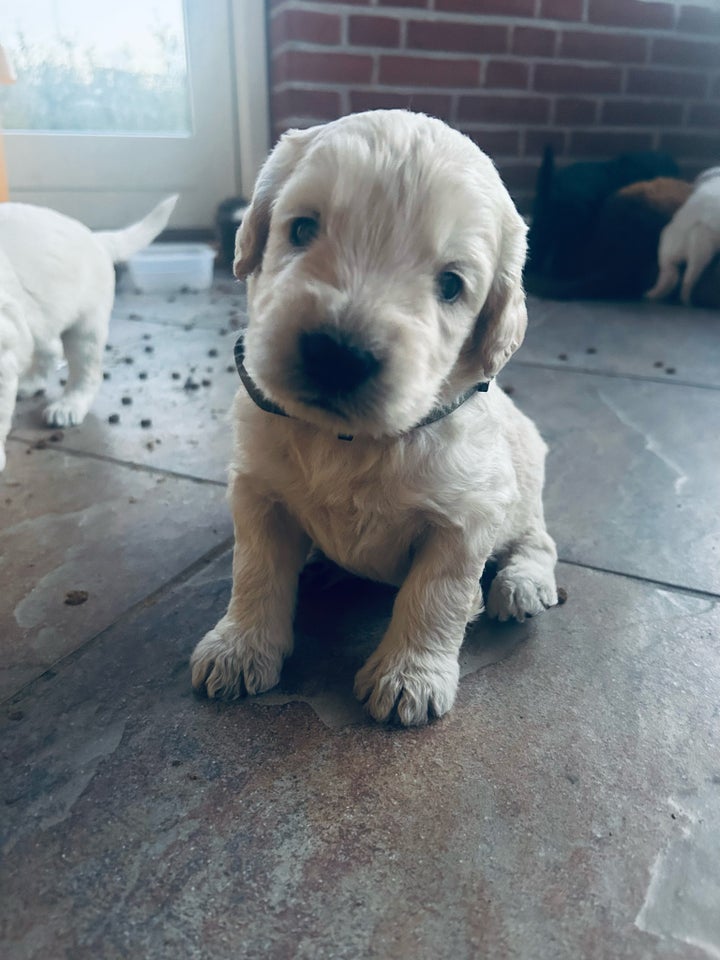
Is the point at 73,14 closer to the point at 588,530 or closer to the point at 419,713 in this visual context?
the point at 588,530

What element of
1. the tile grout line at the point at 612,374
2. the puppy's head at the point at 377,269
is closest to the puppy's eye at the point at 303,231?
the puppy's head at the point at 377,269

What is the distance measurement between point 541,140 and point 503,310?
5009mm

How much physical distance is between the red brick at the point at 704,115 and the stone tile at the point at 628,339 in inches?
87.5

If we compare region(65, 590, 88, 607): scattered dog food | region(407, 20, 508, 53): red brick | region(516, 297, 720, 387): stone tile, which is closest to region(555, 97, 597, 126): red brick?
region(407, 20, 508, 53): red brick

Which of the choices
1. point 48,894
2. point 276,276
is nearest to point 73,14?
point 276,276

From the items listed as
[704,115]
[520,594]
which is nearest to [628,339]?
Result: [520,594]

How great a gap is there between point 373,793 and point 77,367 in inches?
96.0

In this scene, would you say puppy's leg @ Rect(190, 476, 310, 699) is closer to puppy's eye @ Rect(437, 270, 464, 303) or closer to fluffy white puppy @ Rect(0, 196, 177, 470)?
puppy's eye @ Rect(437, 270, 464, 303)

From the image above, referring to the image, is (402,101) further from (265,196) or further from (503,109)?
(265,196)

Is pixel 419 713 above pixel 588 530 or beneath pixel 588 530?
above

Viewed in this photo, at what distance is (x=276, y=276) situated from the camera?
4.90ft

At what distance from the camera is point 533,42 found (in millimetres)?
5633

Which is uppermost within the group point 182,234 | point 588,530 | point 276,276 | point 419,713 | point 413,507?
point 276,276

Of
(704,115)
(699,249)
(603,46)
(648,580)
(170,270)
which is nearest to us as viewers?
(648,580)
